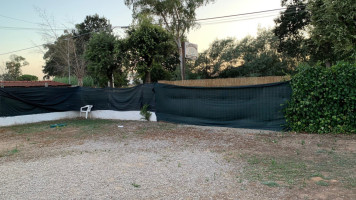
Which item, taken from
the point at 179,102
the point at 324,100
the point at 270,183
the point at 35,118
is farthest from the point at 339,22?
the point at 35,118

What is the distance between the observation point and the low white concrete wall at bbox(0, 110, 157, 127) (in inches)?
403

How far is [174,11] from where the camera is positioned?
22.3 m

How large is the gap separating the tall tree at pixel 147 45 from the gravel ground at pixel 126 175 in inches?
301

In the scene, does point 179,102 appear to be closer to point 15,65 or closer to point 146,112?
point 146,112

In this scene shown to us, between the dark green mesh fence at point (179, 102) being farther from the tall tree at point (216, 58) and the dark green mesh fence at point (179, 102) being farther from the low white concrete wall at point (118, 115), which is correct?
the tall tree at point (216, 58)

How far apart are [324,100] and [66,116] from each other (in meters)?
11.0

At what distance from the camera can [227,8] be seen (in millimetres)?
17531

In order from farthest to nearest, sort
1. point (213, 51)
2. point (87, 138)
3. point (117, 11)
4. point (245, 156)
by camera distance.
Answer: point (213, 51) < point (117, 11) < point (87, 138) < point (245, 156)

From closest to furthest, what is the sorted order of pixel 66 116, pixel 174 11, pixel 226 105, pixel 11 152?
pixel 11 152
pixel 226 105
pixel 66 116
pixel 174 11

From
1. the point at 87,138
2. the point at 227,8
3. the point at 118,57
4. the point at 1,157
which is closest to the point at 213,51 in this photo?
the point at 227,8

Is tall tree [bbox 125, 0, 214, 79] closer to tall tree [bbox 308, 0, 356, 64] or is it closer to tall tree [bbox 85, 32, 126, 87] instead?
tall tree [bbox 85, 32, 126, 87]

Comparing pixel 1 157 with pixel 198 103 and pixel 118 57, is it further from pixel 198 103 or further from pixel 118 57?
pixel 118 57

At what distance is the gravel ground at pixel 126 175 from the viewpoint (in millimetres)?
3135

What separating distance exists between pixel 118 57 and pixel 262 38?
15345 millimetres
